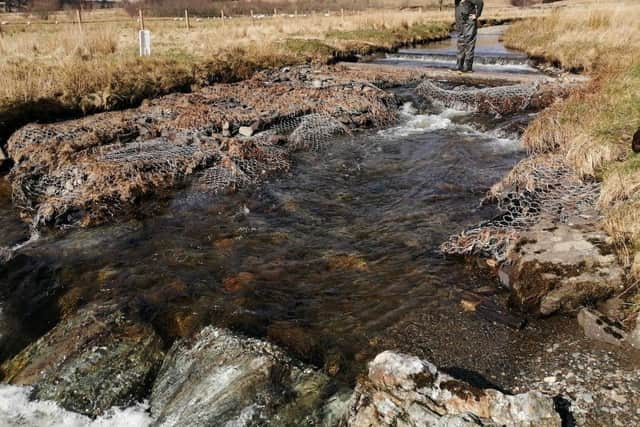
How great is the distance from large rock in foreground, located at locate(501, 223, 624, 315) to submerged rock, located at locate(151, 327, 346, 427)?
2.20 metres

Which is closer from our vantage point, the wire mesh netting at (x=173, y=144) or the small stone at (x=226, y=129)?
the wire mesh netting at (x=173, y=144)

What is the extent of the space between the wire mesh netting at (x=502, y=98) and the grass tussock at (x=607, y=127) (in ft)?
3.71

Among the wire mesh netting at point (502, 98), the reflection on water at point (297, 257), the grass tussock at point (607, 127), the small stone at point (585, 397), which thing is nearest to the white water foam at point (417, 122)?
the wire mesh netting at point (502, 98)

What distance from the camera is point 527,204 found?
612 cm

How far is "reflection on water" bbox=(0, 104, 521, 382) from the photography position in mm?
4543

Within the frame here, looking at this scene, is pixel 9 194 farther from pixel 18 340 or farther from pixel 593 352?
pixel 593 352

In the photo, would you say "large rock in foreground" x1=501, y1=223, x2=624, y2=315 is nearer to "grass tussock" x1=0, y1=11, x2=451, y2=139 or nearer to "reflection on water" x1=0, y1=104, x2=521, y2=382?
"reflection on water" x1=0, y1=104, x2=521, y2=382

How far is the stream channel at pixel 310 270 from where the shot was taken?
4109 millimetres

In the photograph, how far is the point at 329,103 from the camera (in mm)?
11516

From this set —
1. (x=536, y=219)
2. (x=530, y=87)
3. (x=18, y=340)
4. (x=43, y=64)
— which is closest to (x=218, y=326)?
(x=18, y=340)

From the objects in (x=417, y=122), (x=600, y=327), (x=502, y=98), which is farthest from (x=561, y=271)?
(x=502, y=98)

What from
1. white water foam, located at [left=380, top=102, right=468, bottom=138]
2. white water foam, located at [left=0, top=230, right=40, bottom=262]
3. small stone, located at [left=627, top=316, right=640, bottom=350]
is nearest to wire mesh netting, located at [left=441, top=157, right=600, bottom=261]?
small stone, located at [left=627, top=316, right=640, bottom=350]

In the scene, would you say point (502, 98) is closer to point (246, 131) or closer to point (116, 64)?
point (246, 131)

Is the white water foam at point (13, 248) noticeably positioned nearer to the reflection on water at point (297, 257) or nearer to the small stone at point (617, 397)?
the reflection on water at point (297, 257)
